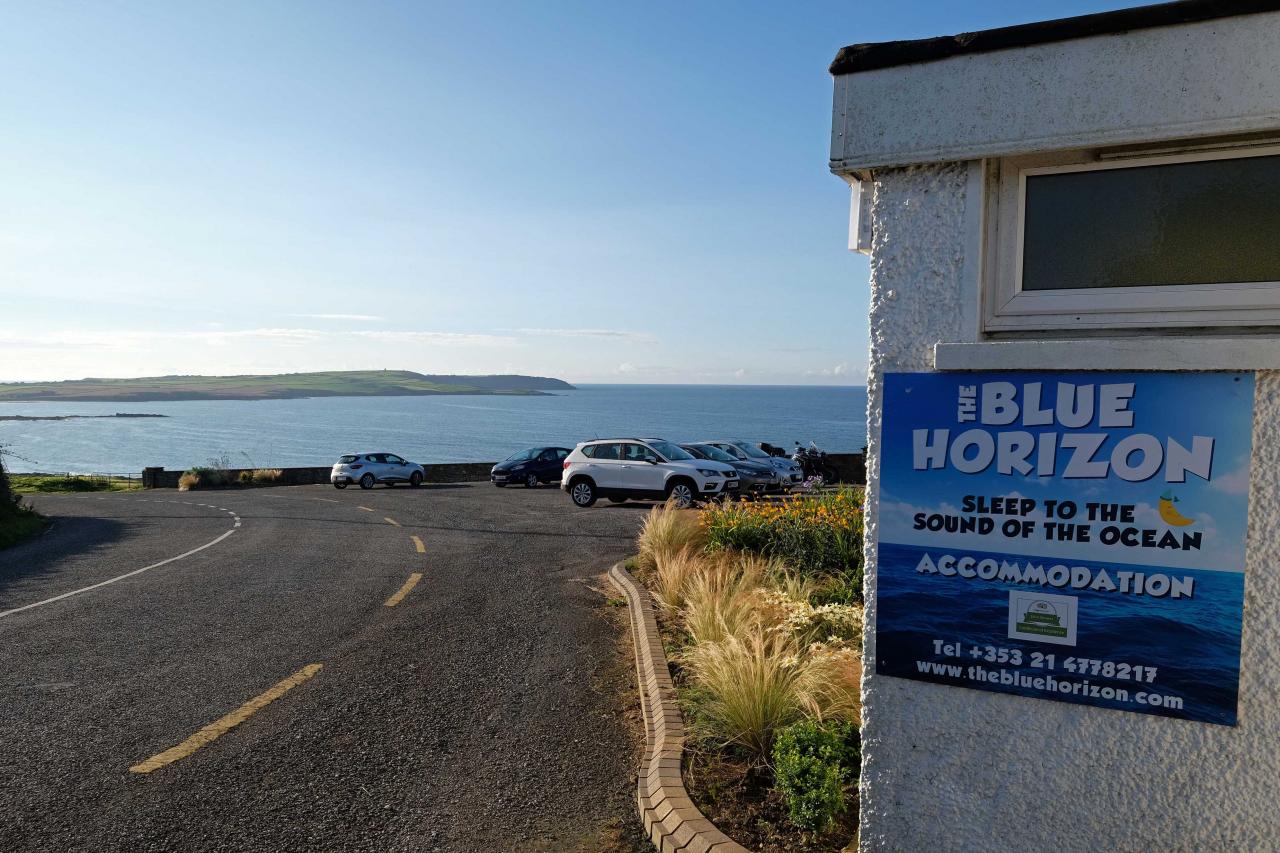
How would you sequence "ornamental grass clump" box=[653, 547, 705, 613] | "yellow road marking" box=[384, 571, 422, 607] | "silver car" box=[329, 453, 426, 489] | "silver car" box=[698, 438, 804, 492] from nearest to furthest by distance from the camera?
"ornamental grass clump" box=[653, 547, 705, 613] < "yellow road marking" box=[384, 571, 422, 607] < "silver car" box=[698, 438, 804, 492] < "silver car" box=[329, 453, 426, 489]

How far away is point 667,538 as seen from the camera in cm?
1177

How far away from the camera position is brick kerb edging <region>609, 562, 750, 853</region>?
442 centimetres

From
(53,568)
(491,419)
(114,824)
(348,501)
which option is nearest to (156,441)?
(491,419)

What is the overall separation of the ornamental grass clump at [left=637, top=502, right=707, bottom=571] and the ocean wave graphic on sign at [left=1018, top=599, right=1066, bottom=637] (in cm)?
764

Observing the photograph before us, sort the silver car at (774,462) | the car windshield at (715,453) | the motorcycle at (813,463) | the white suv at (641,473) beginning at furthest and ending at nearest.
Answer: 1. the motorcycle at (813,463)
2. the silver car at (774,462)
3. the car windshield at (715,453)
4. the white suv at (641,473)

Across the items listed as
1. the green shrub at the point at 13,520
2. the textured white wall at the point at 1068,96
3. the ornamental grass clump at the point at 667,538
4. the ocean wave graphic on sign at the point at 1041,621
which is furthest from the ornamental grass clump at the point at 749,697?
the green shrub at the point at 13,520

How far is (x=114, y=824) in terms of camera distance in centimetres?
483

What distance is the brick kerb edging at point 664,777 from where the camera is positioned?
4.42 meters

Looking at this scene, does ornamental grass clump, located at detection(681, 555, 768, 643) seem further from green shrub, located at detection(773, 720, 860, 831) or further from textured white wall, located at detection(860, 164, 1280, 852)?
textured white wall, located at detection(860, 164, 1280, 852)

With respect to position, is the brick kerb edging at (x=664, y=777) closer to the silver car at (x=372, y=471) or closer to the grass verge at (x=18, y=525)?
the grass verge at (x=18, y=525)

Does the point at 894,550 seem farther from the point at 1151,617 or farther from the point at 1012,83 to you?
the point at 1012,83

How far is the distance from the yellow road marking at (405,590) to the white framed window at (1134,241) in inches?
339

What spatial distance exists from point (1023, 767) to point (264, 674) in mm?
6269

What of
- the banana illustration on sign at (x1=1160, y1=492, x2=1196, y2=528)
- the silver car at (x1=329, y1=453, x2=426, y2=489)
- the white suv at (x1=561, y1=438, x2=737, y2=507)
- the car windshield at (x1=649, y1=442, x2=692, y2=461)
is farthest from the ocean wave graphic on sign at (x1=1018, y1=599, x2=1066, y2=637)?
the silver car at (x1=329, y1=453, x2=426, y2=489)
